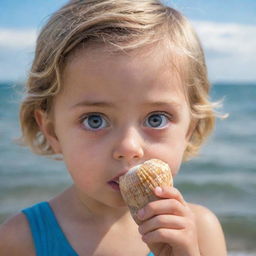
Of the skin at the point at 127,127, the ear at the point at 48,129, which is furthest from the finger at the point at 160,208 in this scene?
the ear at the point at 48,129

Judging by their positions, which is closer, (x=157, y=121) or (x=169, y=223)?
(x=169, y=223)

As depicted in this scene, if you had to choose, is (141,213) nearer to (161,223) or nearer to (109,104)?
(161,223)

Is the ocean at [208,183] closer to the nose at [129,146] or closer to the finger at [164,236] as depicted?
the nose at [129,146]

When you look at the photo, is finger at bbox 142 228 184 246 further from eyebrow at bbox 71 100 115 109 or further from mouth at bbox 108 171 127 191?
Answer: eyebrow at bbox 71 100 115 109

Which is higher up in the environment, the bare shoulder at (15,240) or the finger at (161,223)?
the bare shoulder at (15,240)

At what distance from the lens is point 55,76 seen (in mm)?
2783

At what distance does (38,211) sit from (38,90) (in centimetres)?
69

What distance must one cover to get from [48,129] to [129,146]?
737mm

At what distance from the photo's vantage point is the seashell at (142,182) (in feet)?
7.68

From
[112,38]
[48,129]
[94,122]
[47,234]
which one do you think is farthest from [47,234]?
[112,38]

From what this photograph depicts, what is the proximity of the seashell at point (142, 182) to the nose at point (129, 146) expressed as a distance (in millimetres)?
58

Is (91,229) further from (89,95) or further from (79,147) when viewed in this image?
(89,95)

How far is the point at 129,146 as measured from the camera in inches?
94.8

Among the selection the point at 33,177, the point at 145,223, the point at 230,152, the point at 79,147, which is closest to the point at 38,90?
the point at 79,147
